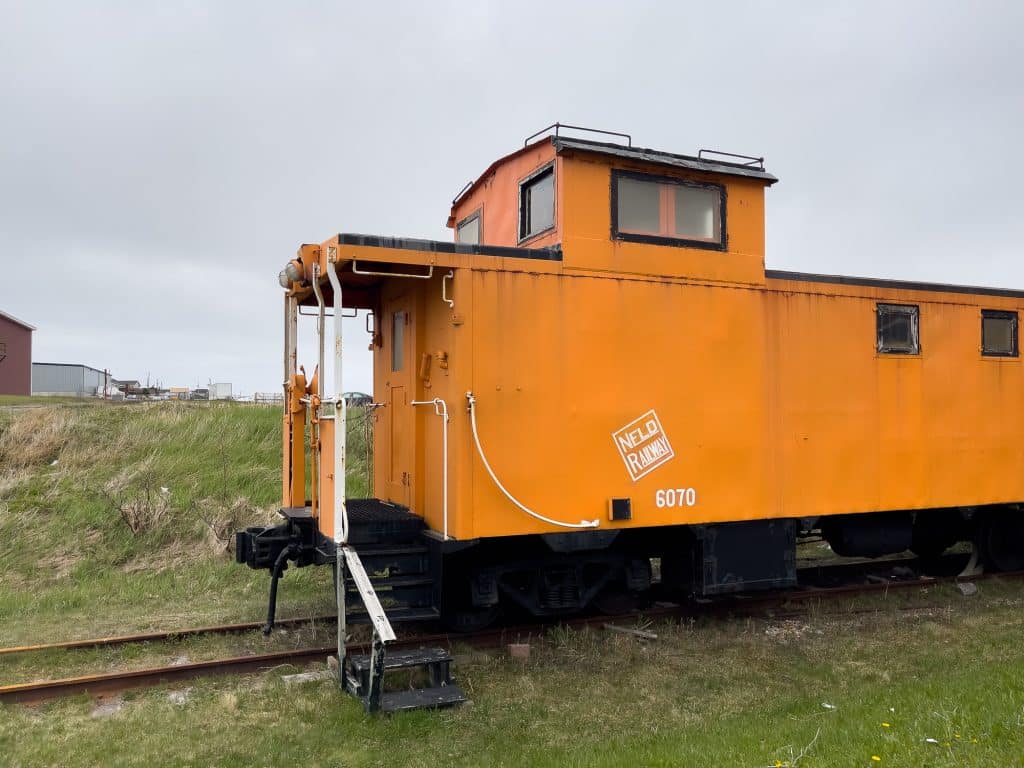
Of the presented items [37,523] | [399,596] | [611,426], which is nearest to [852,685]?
[611,426]

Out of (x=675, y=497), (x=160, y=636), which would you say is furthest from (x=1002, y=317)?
(x=160, y=636)

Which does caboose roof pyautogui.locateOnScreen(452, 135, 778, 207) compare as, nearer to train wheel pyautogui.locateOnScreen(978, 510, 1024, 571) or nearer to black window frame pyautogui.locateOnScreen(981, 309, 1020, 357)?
black window frame pyautogui.locateOnScreen(981, 309, 1020, 357)

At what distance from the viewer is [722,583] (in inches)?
299

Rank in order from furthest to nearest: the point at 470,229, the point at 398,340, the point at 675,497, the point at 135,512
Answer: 1. the point at 135,512
2. the point at 470,229
3. the point at 398,340
4. the point at 675,497

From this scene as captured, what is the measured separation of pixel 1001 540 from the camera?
9852 millimetres

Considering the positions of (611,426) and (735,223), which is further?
(735,223)

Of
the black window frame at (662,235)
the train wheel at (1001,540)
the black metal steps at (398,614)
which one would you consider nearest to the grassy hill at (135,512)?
the black metal steps at (398,614)

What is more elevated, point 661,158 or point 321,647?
point 661,158

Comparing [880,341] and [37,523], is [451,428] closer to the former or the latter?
[880,341]

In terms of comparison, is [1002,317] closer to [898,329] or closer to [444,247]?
[898,329]

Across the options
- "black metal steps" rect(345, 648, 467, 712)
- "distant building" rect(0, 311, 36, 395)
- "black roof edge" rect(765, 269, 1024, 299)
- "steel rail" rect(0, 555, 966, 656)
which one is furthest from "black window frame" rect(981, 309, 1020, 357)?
"distant building" rect(0, 311, 36, 395)

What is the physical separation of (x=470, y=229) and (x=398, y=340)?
1923 millimetres

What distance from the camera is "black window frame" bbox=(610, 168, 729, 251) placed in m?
7.16

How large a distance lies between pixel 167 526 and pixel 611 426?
751 centimetres
